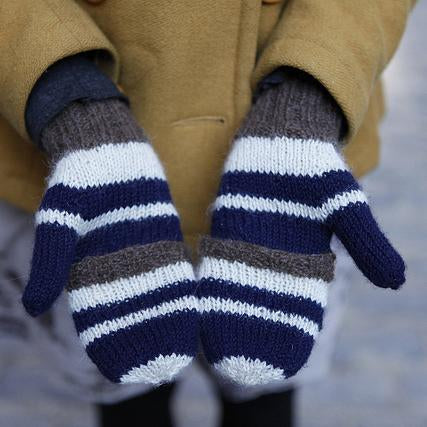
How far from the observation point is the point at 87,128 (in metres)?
0.85

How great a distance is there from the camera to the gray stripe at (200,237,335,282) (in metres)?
0.83

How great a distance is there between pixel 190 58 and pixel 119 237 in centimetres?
26

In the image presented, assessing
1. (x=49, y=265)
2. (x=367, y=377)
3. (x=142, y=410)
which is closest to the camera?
(x=49, y=265)

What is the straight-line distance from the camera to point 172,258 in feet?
2.71

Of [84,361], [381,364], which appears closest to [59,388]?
[84,361]

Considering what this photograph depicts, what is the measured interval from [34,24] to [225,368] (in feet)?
1.53

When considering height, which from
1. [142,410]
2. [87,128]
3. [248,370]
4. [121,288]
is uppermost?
[87,128]

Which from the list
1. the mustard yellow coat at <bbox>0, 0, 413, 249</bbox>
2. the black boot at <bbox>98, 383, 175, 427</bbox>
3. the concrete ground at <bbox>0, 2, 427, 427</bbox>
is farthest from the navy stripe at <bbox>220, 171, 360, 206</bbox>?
the concrete ground at <bbox>0, 2, 427, 427</bbox>

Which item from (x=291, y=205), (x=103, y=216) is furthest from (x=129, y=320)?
(x=291, y=205)

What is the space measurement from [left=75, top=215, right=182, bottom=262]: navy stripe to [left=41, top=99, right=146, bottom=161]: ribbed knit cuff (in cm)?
10

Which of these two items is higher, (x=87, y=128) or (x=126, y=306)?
(x=87, y=128)

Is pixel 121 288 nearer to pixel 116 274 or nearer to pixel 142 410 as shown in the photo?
pixel 116 274

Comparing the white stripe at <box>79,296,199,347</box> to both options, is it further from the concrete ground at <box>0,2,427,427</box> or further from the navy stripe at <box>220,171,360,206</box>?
the concrete ground at <box>0,2,427,427</box>

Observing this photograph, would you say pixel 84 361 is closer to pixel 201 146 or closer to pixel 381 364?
pixel 201 146
